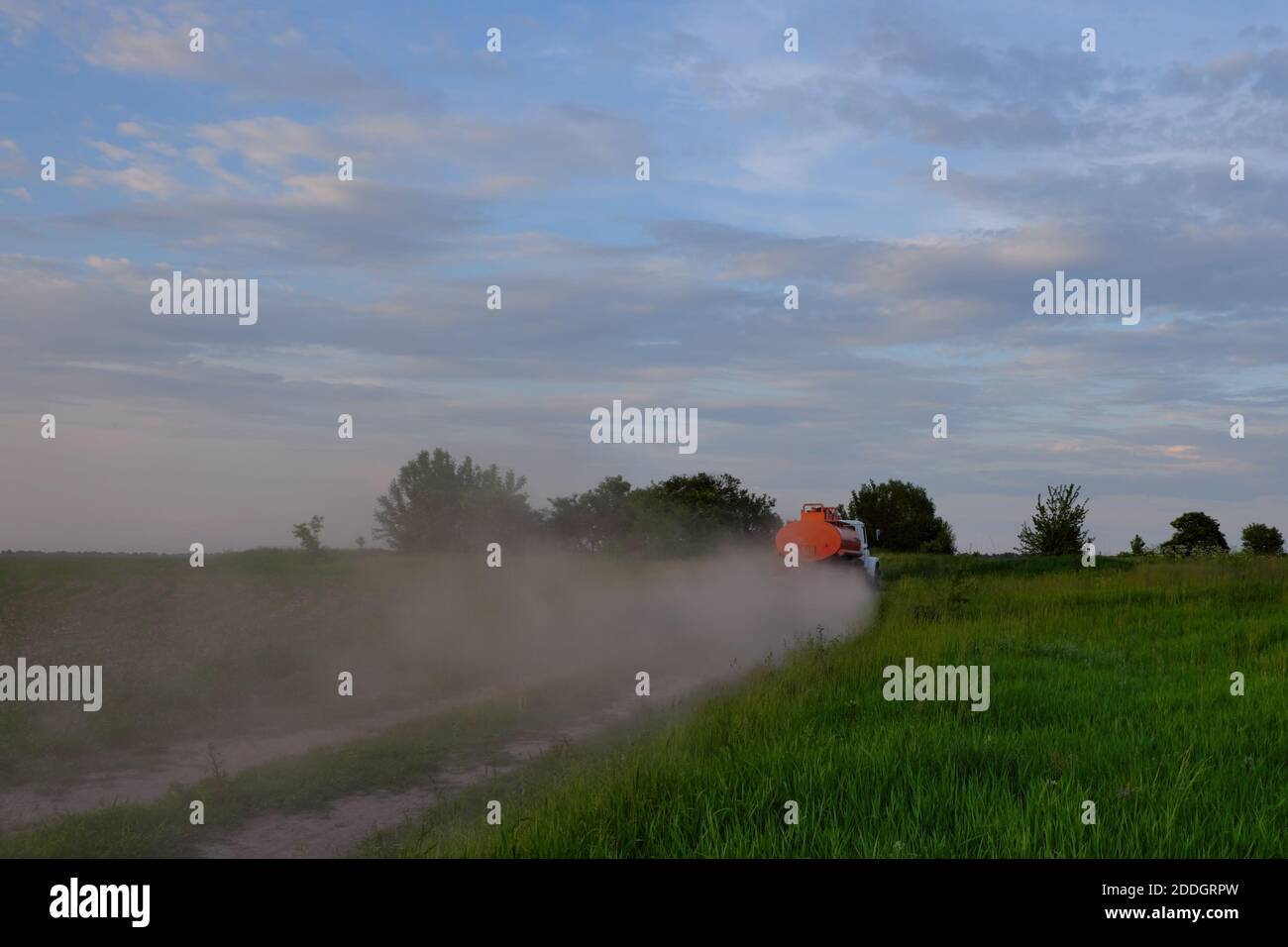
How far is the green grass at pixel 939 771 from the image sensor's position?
325 inches

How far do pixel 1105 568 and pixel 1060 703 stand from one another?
2701 cm

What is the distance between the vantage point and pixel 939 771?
10.2 meters

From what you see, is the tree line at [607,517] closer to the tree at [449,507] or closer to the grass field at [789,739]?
the tree at [449,507]

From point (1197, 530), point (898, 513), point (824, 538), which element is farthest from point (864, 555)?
point (1197, 530)

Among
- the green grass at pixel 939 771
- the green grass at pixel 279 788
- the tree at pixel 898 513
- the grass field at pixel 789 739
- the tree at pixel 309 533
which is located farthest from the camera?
the tree at pixel 898 513

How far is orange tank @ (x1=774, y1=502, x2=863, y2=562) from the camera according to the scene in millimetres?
33312

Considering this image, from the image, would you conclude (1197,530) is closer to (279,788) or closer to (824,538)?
(824,538)

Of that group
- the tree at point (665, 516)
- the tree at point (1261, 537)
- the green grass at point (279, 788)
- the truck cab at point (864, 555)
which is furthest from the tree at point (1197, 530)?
the green grass at point (279, 788)

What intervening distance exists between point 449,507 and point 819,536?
26.7 meters

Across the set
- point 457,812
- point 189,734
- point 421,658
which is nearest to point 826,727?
point 457,812

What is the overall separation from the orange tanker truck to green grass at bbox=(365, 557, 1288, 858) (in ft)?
42.9
